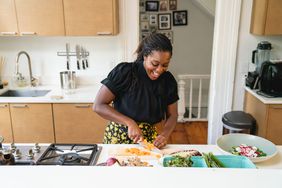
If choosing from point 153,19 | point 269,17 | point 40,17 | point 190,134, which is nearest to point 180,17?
point 153,19

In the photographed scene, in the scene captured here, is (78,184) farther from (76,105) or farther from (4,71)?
(4,71)

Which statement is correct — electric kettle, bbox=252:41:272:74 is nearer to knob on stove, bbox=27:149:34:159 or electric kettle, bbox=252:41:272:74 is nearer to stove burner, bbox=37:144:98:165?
stove burner, bbox=37:144:98:165

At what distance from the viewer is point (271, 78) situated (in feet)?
8.74

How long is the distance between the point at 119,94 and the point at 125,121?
20 centimetres

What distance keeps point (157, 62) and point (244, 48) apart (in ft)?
5.69

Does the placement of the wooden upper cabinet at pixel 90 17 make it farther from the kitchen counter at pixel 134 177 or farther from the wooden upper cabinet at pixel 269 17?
the kitchen counter at pixel 134 177

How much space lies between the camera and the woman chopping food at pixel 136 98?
5.65ft

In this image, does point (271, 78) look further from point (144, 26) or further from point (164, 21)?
point (144, 26)

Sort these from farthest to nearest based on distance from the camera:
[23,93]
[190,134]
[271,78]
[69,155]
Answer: [190,134] → [23,93] → [271,78] → [69,155]

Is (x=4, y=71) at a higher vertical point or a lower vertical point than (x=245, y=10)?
lower

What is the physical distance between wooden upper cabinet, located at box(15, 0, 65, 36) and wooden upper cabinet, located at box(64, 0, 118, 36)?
0.25 ft

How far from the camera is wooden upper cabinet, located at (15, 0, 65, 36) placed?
2770mm

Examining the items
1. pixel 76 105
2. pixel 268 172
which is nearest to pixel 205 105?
pixel 76 105

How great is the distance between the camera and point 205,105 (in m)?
5.32
